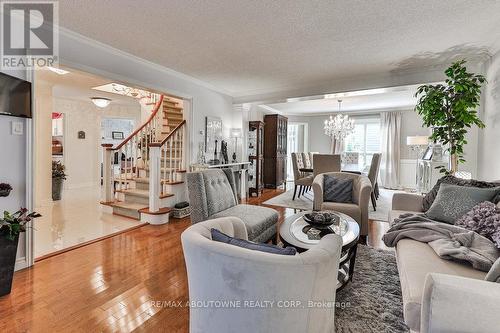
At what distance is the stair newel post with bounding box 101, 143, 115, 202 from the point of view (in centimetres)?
443

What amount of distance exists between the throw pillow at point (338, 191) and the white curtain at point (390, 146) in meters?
4.71

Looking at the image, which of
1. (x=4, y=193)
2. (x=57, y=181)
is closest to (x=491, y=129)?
(x=4, y=193)

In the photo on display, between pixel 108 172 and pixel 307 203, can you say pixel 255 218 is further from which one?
pixel 108 172

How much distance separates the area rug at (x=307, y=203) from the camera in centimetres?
455

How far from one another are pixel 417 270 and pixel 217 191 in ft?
6.62

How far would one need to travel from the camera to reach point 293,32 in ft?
9.03

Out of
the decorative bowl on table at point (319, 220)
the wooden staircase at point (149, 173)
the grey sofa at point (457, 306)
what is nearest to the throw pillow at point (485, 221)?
the grey sofa at point (457, 306)

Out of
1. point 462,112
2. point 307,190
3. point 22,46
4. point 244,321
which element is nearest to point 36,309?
point 244,321

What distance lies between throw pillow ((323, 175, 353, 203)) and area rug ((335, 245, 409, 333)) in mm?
1185

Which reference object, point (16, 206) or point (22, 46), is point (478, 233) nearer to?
point (16, 206)

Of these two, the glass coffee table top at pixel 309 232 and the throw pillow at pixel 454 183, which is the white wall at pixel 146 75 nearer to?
the glass coffee table top at pixel 309 232

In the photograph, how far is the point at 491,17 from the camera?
2.44 meters

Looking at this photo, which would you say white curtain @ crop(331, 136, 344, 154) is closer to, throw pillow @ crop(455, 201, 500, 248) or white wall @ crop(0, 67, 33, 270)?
throw pillow @ crop(455, 201, 500, 248)

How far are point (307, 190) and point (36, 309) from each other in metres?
5.89
